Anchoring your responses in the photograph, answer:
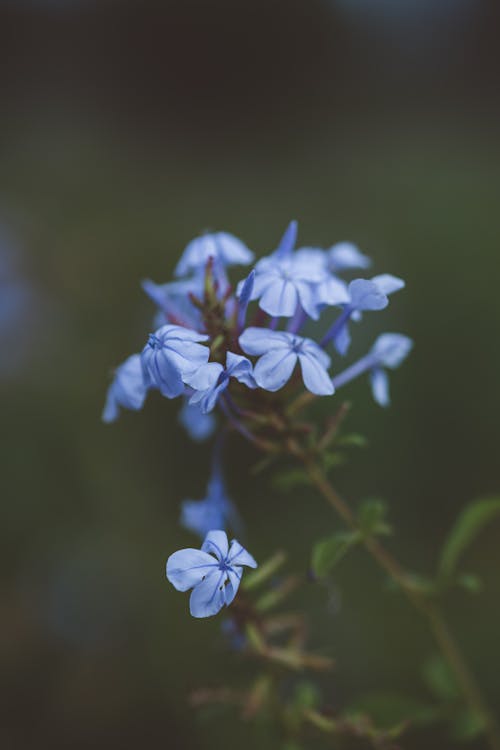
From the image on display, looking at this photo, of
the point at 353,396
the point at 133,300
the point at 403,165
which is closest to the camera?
the point at 353,396

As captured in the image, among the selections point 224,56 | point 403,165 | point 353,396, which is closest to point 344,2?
point 224,56

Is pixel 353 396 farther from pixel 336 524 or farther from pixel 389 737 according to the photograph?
pixel 389 737

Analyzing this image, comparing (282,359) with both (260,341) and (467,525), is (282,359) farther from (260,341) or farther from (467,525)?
(467,525)

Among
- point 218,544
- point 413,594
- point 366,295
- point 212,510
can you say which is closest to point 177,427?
point 212,510

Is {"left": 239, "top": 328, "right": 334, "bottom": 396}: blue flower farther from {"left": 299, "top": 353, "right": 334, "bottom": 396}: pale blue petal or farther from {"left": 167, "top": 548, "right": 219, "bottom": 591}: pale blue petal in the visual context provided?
{"left": 167, "top": 548, "right": 219, "bottom": 591}: pale blue petal

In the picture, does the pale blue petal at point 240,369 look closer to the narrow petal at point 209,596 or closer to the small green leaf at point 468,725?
the narrow petal at point 209,596

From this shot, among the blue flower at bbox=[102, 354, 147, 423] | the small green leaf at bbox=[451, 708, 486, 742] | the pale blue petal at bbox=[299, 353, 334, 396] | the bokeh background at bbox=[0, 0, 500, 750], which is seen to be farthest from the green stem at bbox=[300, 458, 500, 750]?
the bokeh background at bbox=[0, 0, 500, 750]
